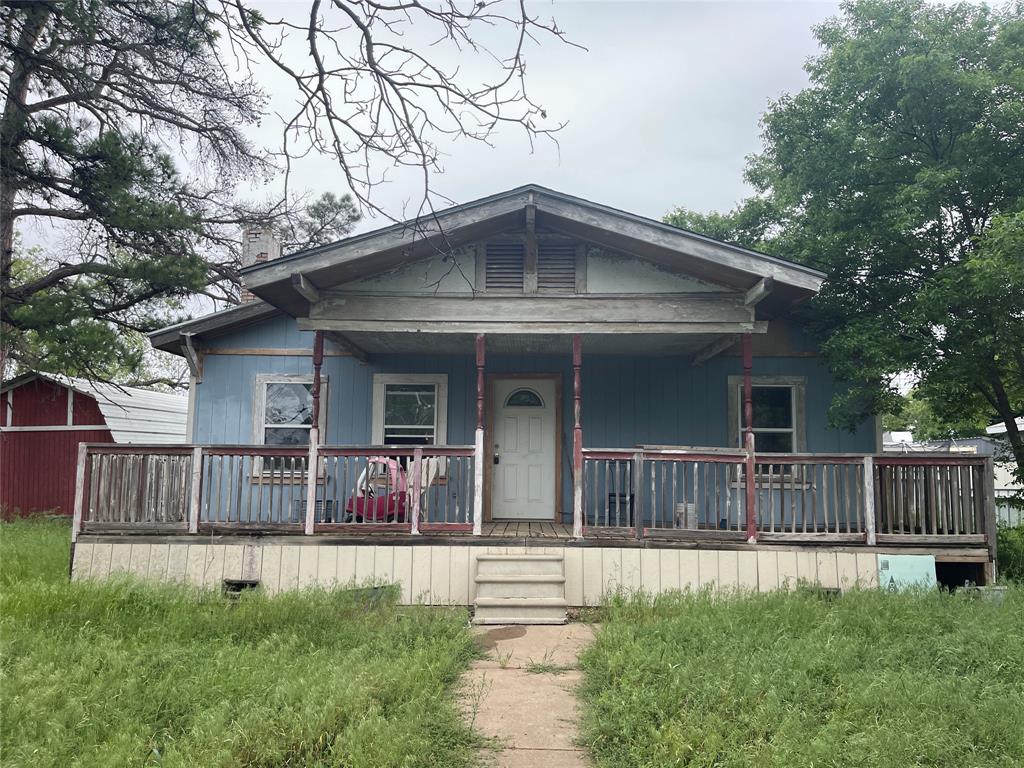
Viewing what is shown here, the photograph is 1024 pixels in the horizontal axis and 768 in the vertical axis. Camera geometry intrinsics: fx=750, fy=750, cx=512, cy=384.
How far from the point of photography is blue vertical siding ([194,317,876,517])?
10453mm

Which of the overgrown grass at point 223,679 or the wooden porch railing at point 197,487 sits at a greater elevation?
the wooden porch railing at point 197,487

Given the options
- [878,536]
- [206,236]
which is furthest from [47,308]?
[878,536]

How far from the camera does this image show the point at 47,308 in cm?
1083

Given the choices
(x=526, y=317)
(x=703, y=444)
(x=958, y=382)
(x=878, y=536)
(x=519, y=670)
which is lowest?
(x=519, y=670)

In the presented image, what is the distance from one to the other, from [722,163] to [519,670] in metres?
13.9

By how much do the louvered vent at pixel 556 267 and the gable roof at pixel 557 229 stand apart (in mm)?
234

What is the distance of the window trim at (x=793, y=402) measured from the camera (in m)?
10.2

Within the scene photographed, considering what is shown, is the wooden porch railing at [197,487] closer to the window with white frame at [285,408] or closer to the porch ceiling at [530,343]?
the porch ceiling at [530,343]

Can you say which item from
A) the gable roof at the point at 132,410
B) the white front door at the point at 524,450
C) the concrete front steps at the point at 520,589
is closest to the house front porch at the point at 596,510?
the concrete front steps at the point at 520,589

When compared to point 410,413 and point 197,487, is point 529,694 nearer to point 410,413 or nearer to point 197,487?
point 197,487

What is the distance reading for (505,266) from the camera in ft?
28.8

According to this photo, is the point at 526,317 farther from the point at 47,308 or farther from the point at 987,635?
the point at 47,308

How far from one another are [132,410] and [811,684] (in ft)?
61.3

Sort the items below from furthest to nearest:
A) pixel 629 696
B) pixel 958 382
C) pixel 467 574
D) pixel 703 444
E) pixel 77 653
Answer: pixel 703 444 → pixel 958 382 → pixel 467 574 → pixel 77 653 → pixel 629 696
